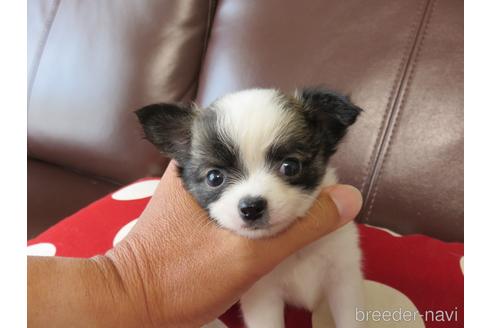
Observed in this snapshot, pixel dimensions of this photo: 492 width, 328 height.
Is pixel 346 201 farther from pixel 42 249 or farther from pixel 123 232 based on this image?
pixel 42 249

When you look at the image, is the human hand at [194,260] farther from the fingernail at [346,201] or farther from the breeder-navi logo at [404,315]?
the breeder-navi logo at [404,315]

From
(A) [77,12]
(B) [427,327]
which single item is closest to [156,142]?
(B) [427,327]

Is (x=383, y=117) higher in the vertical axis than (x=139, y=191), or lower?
higher

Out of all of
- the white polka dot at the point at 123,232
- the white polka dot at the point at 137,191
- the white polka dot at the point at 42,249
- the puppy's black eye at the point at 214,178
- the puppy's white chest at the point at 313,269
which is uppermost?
the puppy's black eye at the point at 214,178

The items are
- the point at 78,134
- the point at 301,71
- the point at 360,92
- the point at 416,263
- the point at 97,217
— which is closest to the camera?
the point at 416,263

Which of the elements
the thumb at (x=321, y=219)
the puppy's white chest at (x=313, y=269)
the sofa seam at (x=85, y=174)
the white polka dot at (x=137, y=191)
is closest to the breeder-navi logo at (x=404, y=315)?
the puppy's white chest at (x=313, y=269)

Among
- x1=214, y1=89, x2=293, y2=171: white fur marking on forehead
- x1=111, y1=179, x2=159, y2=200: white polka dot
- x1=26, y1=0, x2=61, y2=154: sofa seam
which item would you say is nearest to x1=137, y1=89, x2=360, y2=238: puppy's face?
x1=214, y1=89, x2=293, y2=171: white fur marking on forehead

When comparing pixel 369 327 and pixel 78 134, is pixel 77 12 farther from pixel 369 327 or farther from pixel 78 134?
pixel 369 327
